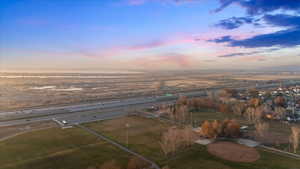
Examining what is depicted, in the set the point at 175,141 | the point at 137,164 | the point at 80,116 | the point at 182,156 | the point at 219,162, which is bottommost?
the point at 219,162

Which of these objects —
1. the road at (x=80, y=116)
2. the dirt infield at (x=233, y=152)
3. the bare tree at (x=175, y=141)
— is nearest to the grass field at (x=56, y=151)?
the bare tree at (x=175, y=141)

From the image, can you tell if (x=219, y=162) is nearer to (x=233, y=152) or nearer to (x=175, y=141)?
(x=233, y=152)

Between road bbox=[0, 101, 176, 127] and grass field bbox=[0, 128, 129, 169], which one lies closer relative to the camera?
grass field bbox=[0, 128, 129, 169]

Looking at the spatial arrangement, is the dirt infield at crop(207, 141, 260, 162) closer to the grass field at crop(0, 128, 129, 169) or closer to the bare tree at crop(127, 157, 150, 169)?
the bare tree at crop(127, 157, 150, 169)

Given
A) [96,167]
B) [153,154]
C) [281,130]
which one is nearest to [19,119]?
[96,167]

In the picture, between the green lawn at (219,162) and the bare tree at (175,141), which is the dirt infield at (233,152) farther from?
the bare tree at (175,141)

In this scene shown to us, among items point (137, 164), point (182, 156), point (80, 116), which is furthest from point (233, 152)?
point (80, 116)

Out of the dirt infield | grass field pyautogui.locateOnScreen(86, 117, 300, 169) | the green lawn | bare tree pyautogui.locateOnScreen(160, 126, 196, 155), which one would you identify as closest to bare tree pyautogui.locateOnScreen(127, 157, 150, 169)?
grass field pyautogui.locateOnScreen(86, 117, 300, 169)

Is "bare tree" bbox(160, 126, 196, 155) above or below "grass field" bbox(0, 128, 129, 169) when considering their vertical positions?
above
